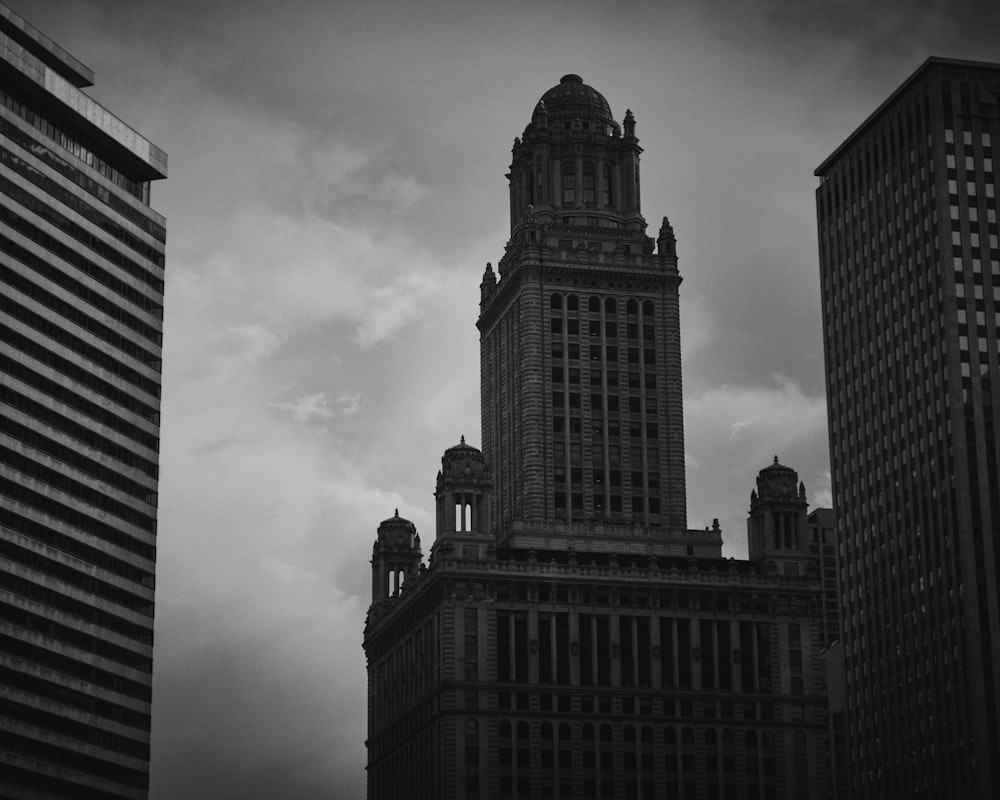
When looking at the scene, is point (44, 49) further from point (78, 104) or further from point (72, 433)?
point (72, 433)

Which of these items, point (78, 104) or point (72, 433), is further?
point (78, 104)

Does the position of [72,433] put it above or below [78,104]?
below

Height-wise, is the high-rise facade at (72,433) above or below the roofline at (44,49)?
below

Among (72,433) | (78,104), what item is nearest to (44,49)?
(78,104)

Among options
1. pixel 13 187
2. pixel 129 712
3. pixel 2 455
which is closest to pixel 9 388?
pixel 2 455

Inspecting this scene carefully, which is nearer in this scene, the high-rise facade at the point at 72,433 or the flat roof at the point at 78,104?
the high-rise facade at the point at 72,433

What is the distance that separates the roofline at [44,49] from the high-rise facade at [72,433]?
16 cm

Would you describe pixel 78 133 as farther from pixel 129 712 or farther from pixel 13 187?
pixel 129 712

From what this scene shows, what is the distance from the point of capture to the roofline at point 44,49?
605 feet

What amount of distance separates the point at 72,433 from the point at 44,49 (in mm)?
32416

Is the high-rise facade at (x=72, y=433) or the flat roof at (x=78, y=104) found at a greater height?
the flat roof at (x=78, y=104)

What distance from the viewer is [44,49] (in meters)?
188

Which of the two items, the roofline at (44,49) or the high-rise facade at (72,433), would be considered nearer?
the high-rise facade at (72,433)

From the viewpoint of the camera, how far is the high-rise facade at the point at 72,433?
173500 millimetres
